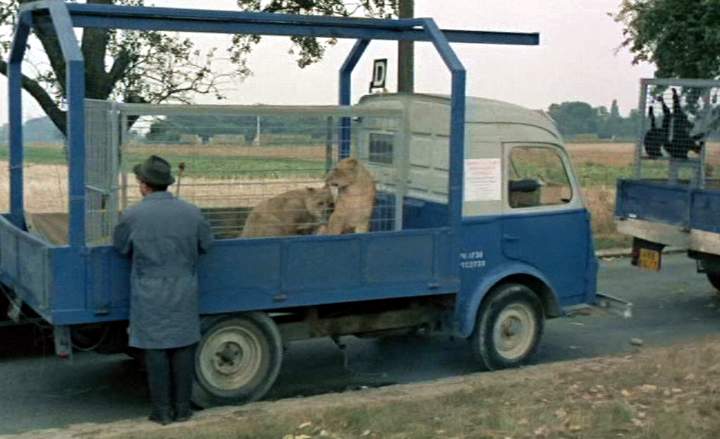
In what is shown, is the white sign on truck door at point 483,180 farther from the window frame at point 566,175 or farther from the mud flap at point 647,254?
the mud flap at point 647,254

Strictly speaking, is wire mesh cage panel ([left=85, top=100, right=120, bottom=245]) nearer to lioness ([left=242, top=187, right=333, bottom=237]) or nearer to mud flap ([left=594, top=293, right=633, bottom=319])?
lioness ([left=242, top=187, right=333, bottom=237])

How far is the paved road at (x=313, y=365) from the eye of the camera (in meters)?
7.44

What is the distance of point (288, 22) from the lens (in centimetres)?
797

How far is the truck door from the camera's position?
8.51 metres

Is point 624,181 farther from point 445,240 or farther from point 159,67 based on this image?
point 159,67

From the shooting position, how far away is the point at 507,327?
8.58 meters

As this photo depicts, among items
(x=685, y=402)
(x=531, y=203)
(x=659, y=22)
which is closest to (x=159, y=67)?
(x=531, y=203)

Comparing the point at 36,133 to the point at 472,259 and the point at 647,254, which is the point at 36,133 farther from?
the point at 647,254

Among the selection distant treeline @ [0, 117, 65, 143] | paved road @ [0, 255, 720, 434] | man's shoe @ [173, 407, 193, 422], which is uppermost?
distant treeline @ [0, 117, 65, 143]

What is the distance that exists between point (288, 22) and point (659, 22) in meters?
9.75

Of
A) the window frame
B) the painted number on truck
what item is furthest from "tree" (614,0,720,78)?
the painted number on truck

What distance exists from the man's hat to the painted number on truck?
2.52 meters

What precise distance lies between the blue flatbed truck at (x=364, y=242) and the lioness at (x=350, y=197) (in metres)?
0.27

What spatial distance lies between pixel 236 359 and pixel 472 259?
2060 mm
